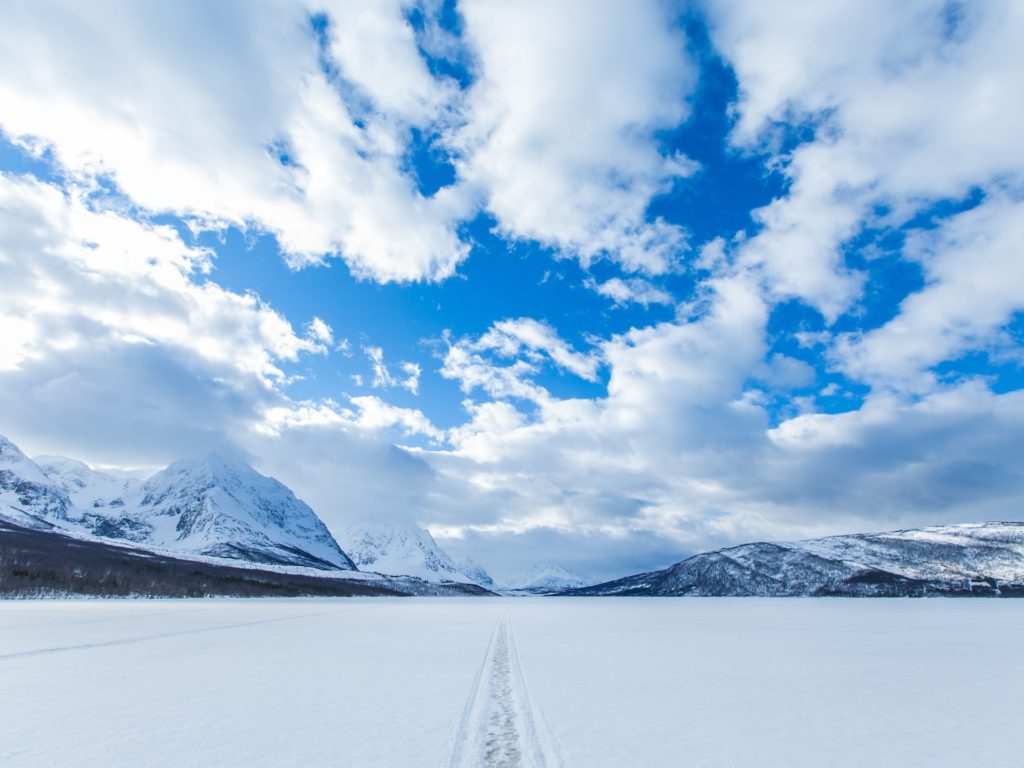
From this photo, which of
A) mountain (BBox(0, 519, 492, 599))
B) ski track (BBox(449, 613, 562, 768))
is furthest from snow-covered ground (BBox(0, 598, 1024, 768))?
mountain (BBox(0, 519, 492, 599))

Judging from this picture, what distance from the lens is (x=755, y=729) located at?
35.6ft

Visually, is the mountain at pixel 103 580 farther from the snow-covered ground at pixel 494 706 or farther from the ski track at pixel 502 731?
the ski track at pixel 502 731

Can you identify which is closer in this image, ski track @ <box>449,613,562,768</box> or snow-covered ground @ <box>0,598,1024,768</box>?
ski track @ <box>449,613,562,768</box>

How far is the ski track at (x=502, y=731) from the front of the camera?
8.78m

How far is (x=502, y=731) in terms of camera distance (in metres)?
10.7

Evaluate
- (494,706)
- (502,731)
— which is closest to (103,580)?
(494,706)

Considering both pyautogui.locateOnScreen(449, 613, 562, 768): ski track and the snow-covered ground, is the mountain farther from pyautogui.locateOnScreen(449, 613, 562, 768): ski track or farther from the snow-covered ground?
pyautogui.locateOnScreen(449, 613, 562, 768): ski track

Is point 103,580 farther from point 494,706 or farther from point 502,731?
point 502,731

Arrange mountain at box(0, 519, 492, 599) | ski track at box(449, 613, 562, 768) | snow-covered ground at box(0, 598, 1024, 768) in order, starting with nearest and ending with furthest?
ski track at box(449, 613, 562, 768)
snow-covered ground at box(0, 598, 1024, 768)
mountain at box(0, 519, 492, 599)

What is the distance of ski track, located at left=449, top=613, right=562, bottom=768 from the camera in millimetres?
8781

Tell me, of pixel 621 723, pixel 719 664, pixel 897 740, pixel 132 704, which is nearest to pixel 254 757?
pixel 132 704

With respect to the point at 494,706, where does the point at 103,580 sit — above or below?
above

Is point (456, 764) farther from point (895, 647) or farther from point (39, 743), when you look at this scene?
point (895, 647)

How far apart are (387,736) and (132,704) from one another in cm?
625
